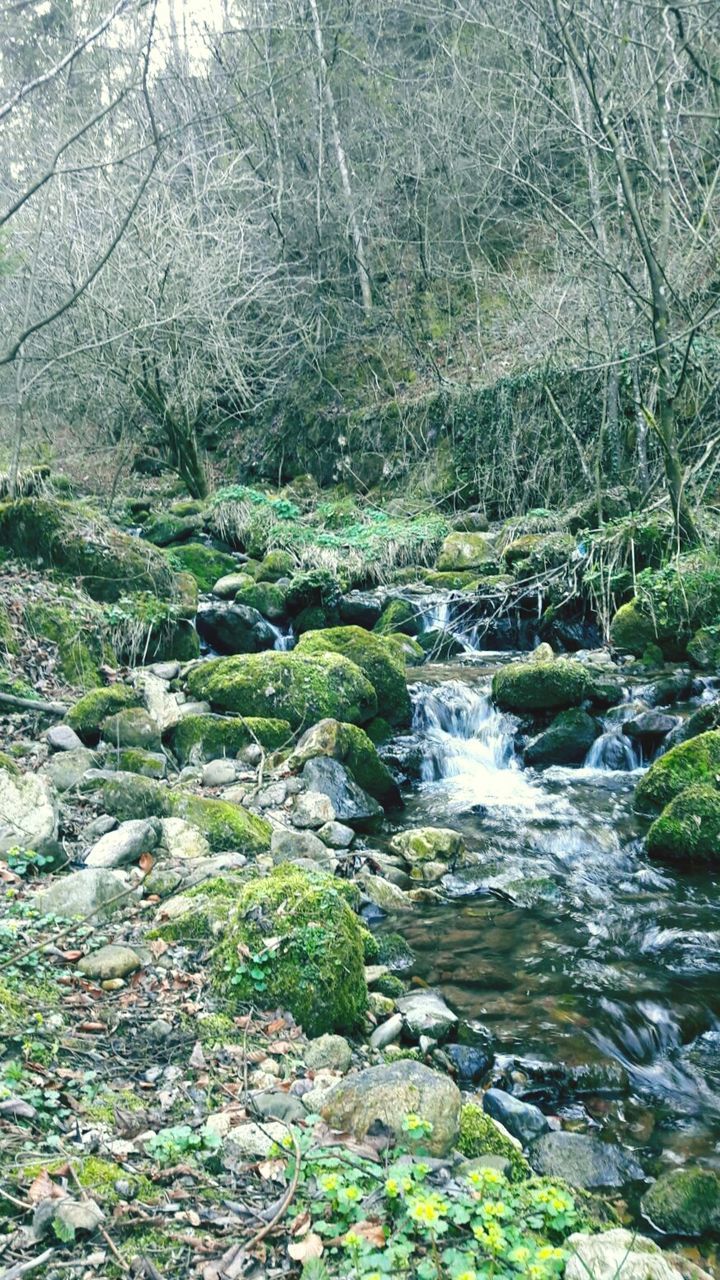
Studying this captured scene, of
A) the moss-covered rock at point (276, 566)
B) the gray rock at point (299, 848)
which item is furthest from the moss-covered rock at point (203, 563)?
the gray rock at point (299, 848)

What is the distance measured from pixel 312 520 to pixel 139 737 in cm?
957

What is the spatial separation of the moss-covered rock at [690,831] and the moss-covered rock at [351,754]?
210 cm

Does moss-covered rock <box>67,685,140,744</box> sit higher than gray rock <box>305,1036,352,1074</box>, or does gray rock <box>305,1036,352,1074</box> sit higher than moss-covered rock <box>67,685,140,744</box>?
moss-covered rock <box>67,685,140,744</box>

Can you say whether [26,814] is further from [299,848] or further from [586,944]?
[586,944]

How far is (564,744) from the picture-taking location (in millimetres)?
7590

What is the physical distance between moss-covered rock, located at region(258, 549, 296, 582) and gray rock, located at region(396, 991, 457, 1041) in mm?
9214

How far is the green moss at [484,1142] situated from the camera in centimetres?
277

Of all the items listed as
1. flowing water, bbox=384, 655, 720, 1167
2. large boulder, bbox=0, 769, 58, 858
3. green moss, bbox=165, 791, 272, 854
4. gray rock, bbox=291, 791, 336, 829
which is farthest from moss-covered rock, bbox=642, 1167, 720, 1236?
gray rock, bbox=291, 791, 336, 829

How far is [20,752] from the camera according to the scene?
19.6 ft

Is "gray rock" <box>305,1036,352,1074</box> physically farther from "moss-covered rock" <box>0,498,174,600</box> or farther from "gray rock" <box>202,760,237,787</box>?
"moss-covered rock" <box>0,498,174,600</box>

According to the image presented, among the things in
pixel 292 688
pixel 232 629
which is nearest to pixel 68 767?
pixel 292 688

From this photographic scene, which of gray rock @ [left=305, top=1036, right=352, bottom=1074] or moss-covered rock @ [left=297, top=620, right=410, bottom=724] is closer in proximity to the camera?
gray rock @ [left=305, top=1036, right=352, bottom=1074]

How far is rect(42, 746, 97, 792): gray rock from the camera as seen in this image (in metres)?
5.52

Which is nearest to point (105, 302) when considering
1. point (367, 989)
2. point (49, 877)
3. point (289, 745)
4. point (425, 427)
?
point (425, 427)
